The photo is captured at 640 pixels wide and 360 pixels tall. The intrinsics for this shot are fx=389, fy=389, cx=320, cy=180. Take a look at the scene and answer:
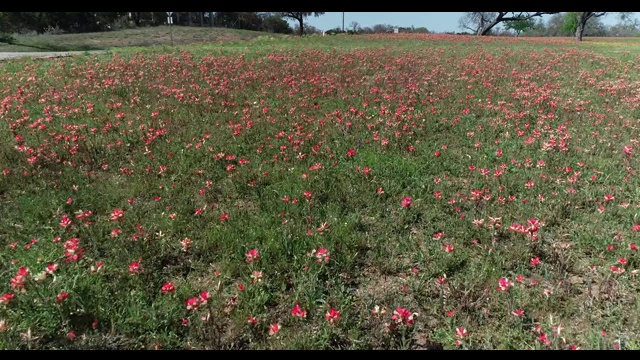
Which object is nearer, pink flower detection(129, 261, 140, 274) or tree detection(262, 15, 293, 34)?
pink flower detection(129, 261, 140, 274)

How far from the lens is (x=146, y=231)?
4.20m

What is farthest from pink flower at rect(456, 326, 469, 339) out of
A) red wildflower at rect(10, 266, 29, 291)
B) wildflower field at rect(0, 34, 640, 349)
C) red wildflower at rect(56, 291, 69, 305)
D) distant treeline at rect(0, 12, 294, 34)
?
distant treeline at rect(0, 12, 294, 34)

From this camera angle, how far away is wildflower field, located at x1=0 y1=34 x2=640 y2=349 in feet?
10.0

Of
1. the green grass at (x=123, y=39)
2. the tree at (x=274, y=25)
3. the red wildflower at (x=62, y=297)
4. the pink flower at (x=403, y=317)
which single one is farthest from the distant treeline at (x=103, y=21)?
the pink flower at (x=403, y=317)

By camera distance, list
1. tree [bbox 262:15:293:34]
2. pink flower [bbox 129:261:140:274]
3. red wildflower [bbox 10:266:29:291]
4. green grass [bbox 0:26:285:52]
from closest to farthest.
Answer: red wildflower [bbox 10:266:29:291], pink flower [bbox 129:261:140:274], green grass [bbox 0:26:285:52], tree [bbox 262:15:293:34]

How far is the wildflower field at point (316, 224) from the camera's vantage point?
3.05m

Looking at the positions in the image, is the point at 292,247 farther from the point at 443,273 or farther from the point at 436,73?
the point at 436,73

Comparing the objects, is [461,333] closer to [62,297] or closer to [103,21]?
[62,297]

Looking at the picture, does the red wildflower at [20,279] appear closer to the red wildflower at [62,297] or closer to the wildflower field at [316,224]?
the wildflower field at [316,224]

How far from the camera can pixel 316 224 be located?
14.6ft

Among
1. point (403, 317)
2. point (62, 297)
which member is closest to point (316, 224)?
point (403, 317)

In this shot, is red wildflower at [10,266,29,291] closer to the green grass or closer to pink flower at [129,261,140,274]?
pink flower at [129,261,140,274]

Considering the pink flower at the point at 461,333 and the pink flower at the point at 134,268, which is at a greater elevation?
the pink flower at the point at 134,268
